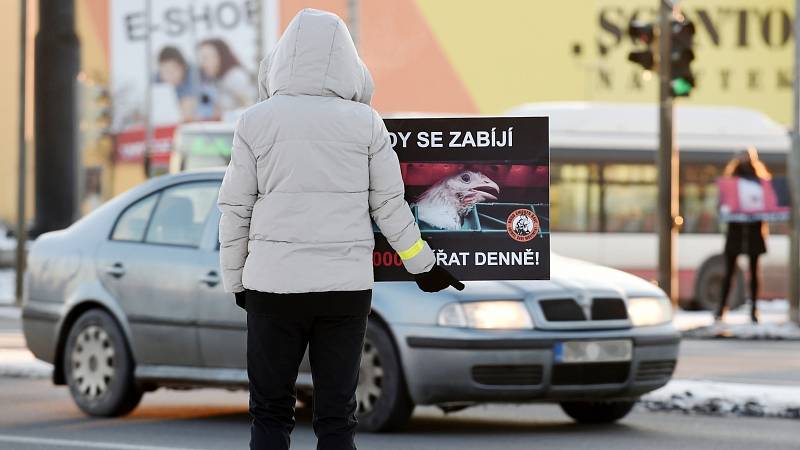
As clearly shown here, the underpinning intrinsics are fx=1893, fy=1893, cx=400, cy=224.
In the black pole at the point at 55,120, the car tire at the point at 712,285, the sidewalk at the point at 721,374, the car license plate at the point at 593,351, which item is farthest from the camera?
the black pole at the point at 55,120

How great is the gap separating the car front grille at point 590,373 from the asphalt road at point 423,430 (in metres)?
0.29

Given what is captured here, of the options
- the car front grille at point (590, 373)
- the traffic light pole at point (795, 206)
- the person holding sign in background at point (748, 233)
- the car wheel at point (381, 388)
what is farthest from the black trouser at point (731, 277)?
the car wheel at point (381, 388)

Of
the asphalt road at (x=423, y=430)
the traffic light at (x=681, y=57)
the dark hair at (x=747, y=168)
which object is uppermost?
the traffic light at (x=681, y=57)

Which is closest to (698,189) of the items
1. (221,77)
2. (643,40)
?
(643,40)

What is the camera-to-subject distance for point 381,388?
371 inches

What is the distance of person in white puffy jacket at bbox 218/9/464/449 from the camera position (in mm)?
5391

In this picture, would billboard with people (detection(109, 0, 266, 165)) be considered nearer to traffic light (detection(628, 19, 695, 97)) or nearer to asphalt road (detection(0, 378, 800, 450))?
traffic light (detection(628, 19, 695, 97))

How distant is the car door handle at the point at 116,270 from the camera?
412 inches

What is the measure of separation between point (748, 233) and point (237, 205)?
48.2 ft

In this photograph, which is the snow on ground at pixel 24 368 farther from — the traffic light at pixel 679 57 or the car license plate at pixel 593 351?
the traffic light at pixel 679 57

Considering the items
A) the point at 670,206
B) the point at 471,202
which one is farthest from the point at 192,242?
the point at 670,206

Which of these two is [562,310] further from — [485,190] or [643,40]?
[643,40]

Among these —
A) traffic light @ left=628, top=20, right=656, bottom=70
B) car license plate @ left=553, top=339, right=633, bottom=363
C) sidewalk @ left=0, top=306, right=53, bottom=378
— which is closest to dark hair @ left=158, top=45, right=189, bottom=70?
sidewalk @ left=0, top=306, right=53, bottom=378

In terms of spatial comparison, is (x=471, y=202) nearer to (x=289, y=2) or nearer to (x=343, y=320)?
(x=343, y=320)
